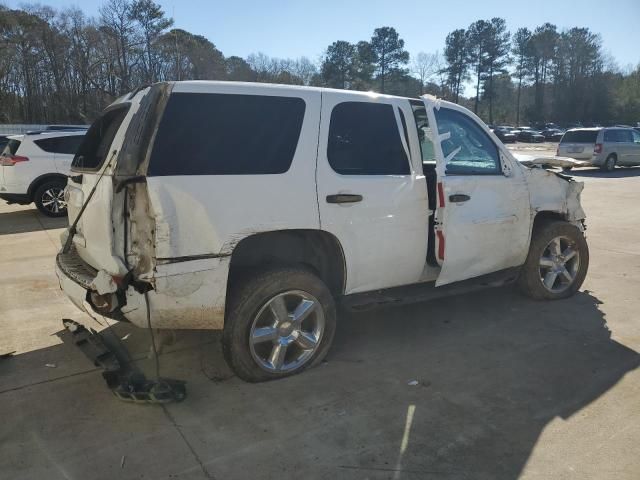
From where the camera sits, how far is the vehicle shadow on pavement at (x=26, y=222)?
9.55 meters

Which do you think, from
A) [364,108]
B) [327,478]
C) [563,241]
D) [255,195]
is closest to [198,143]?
[255,195]

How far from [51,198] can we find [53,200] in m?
0.06

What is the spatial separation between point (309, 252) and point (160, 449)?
1.65 meters

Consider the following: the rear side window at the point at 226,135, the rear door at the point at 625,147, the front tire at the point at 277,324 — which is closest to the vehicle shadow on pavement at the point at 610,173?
the rear door at the point at 625,147

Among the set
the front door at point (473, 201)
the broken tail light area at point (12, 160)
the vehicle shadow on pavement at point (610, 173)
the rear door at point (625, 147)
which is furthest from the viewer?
the rear door at point (625, 147)

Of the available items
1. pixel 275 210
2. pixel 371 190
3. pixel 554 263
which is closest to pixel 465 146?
pixel 371 190

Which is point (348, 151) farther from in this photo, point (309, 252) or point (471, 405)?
point (471, 405)

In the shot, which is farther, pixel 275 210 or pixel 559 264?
pixel 559 264

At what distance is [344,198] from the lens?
358cm

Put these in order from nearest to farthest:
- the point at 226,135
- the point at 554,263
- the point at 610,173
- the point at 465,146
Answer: the point at 226,135, the point at 465,146, the point at 554,263, the point at 610,173

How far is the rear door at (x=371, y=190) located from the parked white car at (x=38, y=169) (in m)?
8.68

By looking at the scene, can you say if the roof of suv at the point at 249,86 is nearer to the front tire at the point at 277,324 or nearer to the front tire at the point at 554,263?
the front tire at the point at 277,324

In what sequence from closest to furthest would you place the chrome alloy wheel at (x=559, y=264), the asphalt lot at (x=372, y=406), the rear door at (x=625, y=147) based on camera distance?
the asphalt lot at (x=372, y=406), the chrome alloy wheel at (x=559, y=264), the rear door at (x=625, y=147)

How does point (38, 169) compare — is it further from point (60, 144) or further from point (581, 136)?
point (581, 136)
